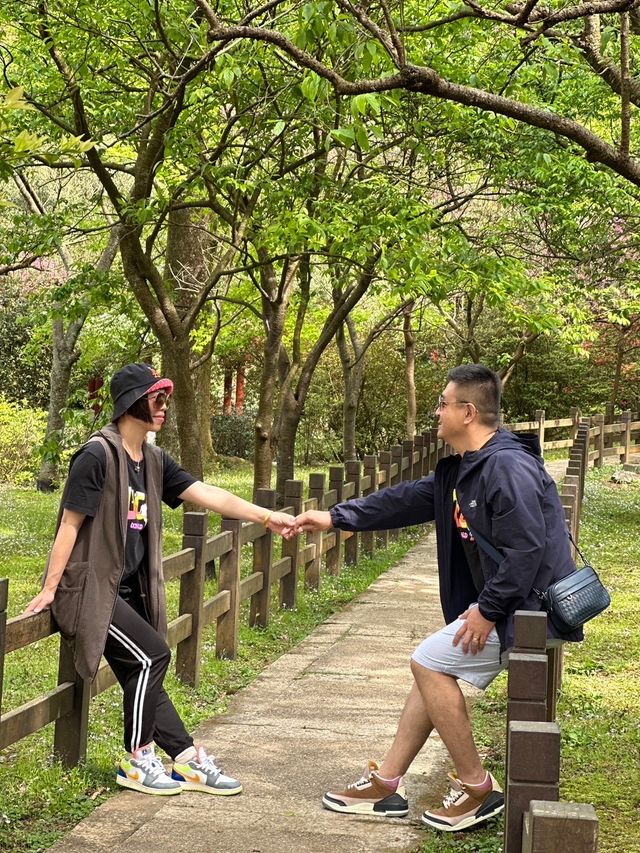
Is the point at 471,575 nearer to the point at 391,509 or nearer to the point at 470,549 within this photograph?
the point at 470,549

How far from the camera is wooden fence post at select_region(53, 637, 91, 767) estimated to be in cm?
539

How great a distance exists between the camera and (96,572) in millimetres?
5137

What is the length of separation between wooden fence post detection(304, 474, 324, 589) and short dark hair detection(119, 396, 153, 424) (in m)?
5.67

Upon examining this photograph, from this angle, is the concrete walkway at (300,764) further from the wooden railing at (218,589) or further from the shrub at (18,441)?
the shrub at (18,441)

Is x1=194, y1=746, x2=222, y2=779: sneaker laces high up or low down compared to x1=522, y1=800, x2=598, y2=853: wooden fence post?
down

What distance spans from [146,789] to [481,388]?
2.33m

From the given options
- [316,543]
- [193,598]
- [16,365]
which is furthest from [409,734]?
[16,365]

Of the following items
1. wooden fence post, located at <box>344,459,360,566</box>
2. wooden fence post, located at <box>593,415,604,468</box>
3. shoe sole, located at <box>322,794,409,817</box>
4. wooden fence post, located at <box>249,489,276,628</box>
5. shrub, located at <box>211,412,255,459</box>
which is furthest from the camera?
shrub, located at <box>211,412,255,459</box>

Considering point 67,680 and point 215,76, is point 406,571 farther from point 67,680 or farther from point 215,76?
point 67,680

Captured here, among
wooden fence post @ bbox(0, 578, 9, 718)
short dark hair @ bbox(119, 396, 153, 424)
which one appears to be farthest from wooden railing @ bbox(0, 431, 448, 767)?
short dark hair @ bbox(119, 396, 153, 424)

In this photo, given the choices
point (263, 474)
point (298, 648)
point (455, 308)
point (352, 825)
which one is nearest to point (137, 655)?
point (352, 825)

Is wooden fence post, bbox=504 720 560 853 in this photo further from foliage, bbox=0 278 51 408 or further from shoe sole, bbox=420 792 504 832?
foliage, bbox=0 278 51 408

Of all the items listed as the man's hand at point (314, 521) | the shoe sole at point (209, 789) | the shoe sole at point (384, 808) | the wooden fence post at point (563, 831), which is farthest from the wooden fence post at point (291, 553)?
the wooden fence post at point (563, 831)

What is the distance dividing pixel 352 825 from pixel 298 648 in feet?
12.4
